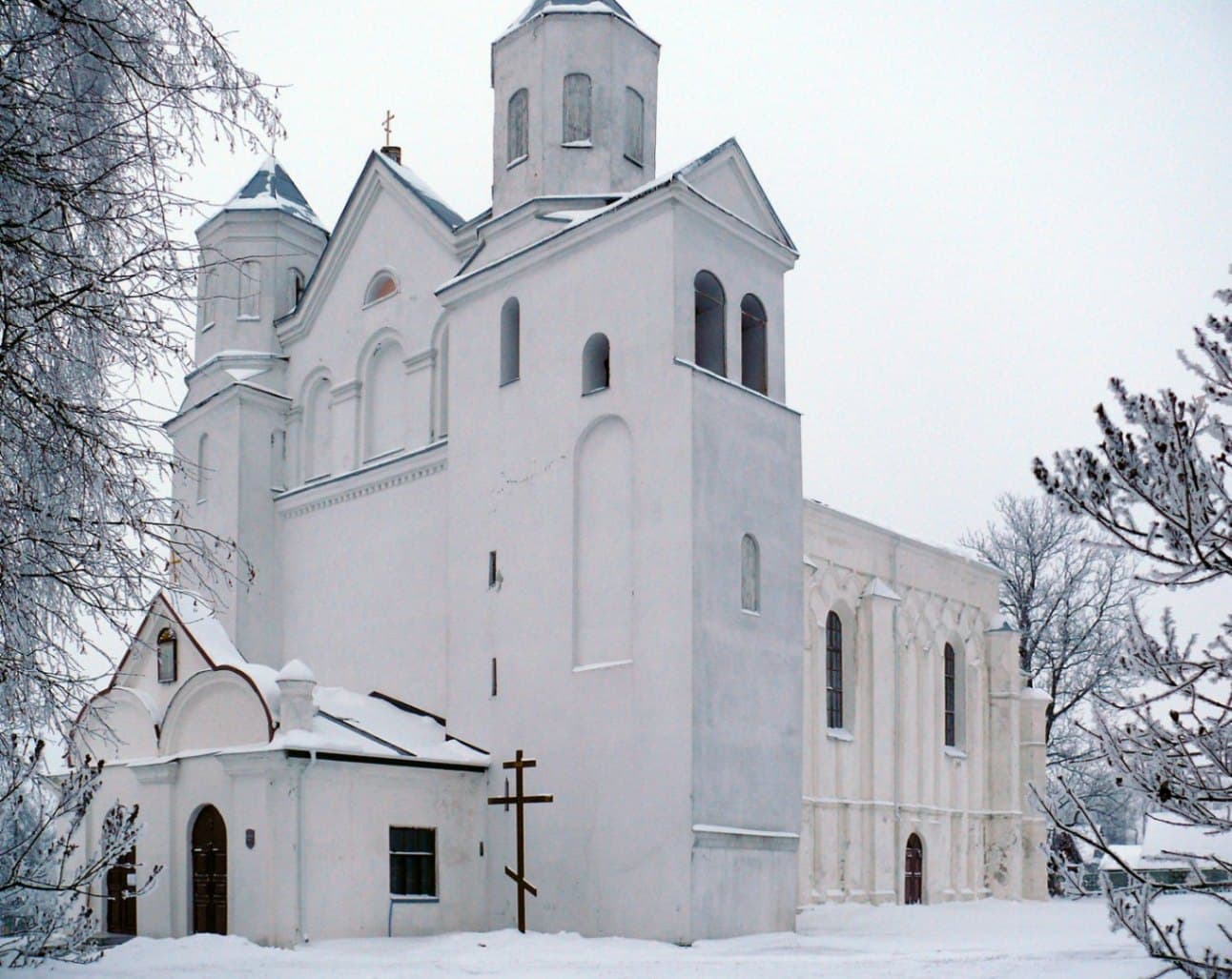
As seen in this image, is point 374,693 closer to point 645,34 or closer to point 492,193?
point 492,193

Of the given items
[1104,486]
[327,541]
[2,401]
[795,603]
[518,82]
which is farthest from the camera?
[327,541]

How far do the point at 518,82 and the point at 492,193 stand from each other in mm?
1964

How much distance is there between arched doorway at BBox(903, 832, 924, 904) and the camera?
31266 mm

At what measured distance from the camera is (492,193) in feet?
84.9

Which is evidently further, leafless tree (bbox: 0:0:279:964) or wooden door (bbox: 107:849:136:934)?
wooden door (bbox: 107:849:136:934)

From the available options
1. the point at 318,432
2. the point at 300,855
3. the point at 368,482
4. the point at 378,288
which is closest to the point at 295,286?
the point at 378,288

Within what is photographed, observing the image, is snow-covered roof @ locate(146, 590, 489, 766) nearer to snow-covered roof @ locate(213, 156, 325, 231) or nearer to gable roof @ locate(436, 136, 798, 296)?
gable roof @ locate(436, 136, 798, 296)

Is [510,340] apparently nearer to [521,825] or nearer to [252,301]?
[521,825]

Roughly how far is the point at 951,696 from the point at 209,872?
64.8ft

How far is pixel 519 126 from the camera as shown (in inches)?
1006

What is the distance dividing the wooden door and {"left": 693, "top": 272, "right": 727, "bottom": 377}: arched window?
38.5 ft

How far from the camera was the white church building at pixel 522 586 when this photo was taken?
808 inches

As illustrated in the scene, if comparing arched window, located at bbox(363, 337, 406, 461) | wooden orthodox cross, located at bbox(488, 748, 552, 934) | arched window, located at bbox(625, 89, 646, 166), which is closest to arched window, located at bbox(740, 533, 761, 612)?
wooden orthodox cross, located at bbox(488, 748, 552, 934)

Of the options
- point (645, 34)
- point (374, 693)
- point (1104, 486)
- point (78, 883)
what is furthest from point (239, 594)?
point (1104, 486)
